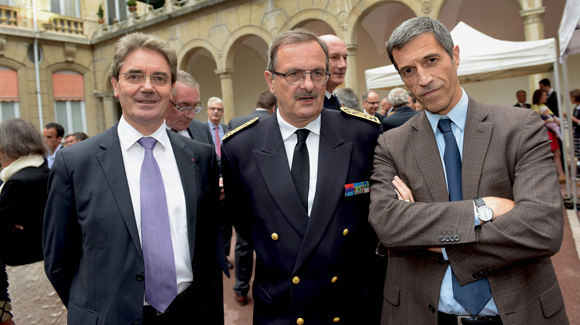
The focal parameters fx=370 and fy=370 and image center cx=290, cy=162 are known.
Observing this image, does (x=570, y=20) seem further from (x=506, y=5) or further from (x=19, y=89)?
(x=19, y=89)

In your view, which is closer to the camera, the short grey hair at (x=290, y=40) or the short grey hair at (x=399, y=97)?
the short grey hair at (x=290, y=40)

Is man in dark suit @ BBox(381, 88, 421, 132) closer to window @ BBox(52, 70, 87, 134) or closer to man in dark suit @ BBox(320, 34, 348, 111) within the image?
man in dark suit @ BBox(320, 34, 348, 111)

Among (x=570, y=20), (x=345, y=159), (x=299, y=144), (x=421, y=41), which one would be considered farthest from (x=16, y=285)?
(x=570, y=20)

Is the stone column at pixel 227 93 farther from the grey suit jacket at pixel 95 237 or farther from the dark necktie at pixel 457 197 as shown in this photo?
the dark necktie at pixel 457 197

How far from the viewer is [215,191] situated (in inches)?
82.0

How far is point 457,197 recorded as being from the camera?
158 centimetres

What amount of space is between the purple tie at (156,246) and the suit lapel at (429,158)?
1182 mm

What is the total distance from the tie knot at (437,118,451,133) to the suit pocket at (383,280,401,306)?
75 cm

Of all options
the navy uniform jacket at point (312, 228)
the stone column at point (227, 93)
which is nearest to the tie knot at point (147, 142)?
the navy uniform jacket at point (312, 228)

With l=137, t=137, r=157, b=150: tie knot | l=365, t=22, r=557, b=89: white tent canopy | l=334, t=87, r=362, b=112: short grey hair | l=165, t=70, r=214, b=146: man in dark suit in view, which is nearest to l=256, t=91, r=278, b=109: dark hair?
l=334, t=87, r=362, b=112: short grey hair

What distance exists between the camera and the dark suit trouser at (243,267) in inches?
151

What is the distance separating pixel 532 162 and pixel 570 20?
3860 mm

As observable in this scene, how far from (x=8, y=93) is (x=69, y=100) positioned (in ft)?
7.76

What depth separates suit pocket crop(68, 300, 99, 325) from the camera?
1.57m
